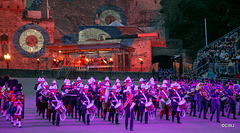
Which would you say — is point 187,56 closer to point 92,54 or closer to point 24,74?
point 92,54

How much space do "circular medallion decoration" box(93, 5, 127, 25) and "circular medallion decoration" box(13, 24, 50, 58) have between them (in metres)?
20.1

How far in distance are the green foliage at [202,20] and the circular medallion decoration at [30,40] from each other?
73.1ft

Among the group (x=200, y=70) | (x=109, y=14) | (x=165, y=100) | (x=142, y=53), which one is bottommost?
(x=165, y=100)

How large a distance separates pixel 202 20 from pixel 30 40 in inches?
1044

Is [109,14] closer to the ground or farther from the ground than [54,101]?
farther from the ground

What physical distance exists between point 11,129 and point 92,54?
28.6m

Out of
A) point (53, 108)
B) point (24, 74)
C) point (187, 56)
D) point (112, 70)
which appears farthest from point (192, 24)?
point (53, 108)

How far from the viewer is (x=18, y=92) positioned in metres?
14.6

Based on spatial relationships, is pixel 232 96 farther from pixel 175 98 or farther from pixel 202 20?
pixel 202 20

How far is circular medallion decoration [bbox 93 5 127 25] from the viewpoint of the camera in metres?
66.8

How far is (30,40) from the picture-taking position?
48062mm

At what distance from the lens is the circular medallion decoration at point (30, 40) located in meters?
47.2

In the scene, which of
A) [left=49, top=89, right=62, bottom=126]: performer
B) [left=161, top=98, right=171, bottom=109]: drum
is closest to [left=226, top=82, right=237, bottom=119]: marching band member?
[left=161, top=98, right=171, bottom=109]: drum

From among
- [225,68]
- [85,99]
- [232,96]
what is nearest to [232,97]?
[232,96]
